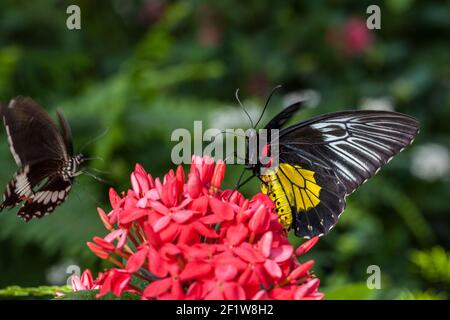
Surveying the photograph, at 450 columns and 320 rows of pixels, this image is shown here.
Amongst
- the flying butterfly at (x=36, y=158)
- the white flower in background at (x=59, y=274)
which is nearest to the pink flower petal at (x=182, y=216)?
the flying butterfly at (x=36, y=158)

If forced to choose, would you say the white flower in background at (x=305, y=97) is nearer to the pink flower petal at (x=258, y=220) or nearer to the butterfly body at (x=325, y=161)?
the butterfly body at (x=325, y=161)

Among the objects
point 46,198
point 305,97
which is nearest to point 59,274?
point 46,198

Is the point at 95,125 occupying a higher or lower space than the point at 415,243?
higher

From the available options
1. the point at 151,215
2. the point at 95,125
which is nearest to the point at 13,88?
the point at 95,125

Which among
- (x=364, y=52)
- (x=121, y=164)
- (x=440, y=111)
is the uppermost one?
(x=364, y=52)

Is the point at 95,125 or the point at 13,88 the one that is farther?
the point at 13,88

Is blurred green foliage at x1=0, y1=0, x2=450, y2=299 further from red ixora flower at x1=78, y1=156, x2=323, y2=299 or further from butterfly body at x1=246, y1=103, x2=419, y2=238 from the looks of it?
red ixora flower at x1=78, y1=156, x2=323, y2=299

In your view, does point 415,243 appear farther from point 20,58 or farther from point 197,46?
point 20,58

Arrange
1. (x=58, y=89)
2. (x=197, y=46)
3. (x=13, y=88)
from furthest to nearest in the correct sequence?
(x=197, y=46), (x=58, y=89), (x=13, y=88)
